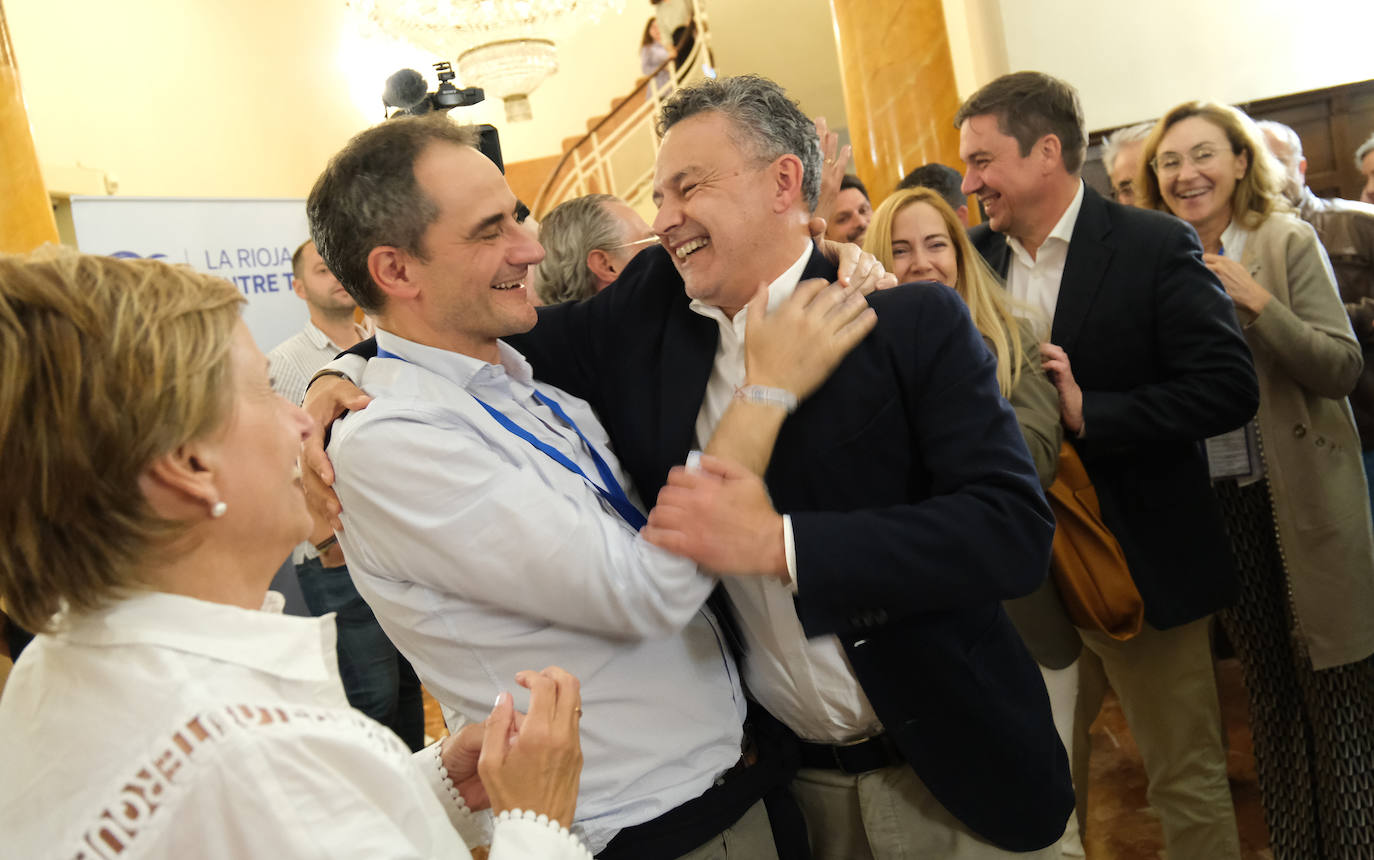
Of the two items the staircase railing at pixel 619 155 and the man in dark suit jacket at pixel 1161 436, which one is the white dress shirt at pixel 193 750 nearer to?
the man in dark suit jacket at pixel 1161 436

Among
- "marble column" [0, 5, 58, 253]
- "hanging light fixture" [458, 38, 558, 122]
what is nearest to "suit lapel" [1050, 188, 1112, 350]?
"marble column" [0, 5, 58, 253]

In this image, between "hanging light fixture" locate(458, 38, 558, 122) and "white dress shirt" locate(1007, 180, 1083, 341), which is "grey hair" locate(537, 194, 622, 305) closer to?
"white dress shirt" locate(1007, 180, 1083, 341)

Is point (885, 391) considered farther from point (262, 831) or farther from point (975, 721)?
point (262, 831)

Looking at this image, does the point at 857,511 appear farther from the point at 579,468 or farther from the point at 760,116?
the point at 760,116

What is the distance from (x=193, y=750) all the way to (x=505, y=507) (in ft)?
1.85

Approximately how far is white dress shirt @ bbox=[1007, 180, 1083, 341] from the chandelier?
6.49 metres

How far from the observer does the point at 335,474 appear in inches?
59.7

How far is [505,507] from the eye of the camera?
1.41m

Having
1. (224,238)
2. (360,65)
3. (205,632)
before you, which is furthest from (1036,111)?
(360,65)

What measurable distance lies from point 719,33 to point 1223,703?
1015cm

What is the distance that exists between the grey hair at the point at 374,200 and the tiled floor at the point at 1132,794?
8.66 feet

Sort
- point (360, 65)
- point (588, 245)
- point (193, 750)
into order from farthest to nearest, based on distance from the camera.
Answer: point (360, 65) < point (588, 245) < point (193, 750)

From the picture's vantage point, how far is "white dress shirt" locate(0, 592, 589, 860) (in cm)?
89

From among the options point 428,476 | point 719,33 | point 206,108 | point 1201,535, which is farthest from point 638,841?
point 719,33
